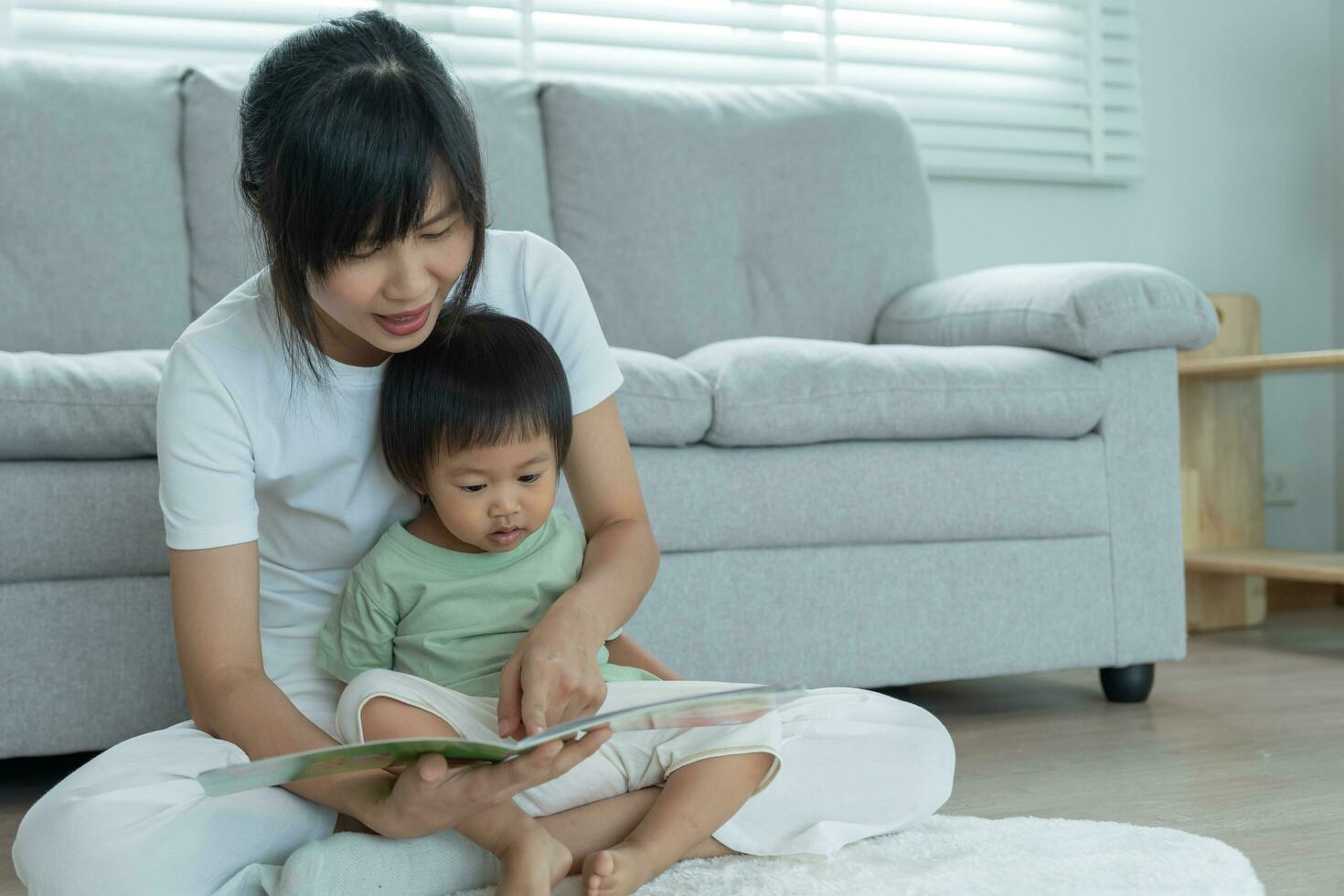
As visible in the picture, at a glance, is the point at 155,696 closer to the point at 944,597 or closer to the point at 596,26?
the point at 944,597

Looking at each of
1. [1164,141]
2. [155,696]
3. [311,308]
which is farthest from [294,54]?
[1164,141]

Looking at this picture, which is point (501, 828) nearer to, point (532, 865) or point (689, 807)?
point (532, 865)

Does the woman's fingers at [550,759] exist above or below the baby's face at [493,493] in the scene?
below

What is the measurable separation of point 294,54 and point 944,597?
119 centimetres

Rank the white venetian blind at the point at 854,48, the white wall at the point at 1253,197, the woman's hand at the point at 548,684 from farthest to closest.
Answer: the white wall at the point at 1253,197 < the white venetian blind at the point at 854,48 < the woman's hand at the point at 548,684

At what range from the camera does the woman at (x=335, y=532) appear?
1.00 meters

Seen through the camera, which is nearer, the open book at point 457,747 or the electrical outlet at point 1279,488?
the open book at point 457,747

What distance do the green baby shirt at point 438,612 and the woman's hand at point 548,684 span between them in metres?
0.13

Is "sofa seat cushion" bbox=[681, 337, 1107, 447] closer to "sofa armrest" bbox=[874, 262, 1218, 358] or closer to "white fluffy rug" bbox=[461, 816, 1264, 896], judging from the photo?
"sofa armrest" bbox=[874, 262, 1218, 358]

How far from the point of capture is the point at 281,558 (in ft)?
4.12

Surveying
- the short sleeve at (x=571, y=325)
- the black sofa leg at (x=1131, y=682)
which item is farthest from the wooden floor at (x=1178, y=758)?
the short sleeve at (x=571, y=325)

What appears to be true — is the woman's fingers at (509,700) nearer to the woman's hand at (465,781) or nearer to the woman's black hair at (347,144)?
the woman's hand at (465,781)

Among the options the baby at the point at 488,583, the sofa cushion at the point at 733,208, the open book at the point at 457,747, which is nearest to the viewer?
the open book at the point at 457,747

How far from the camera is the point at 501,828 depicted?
105cm
